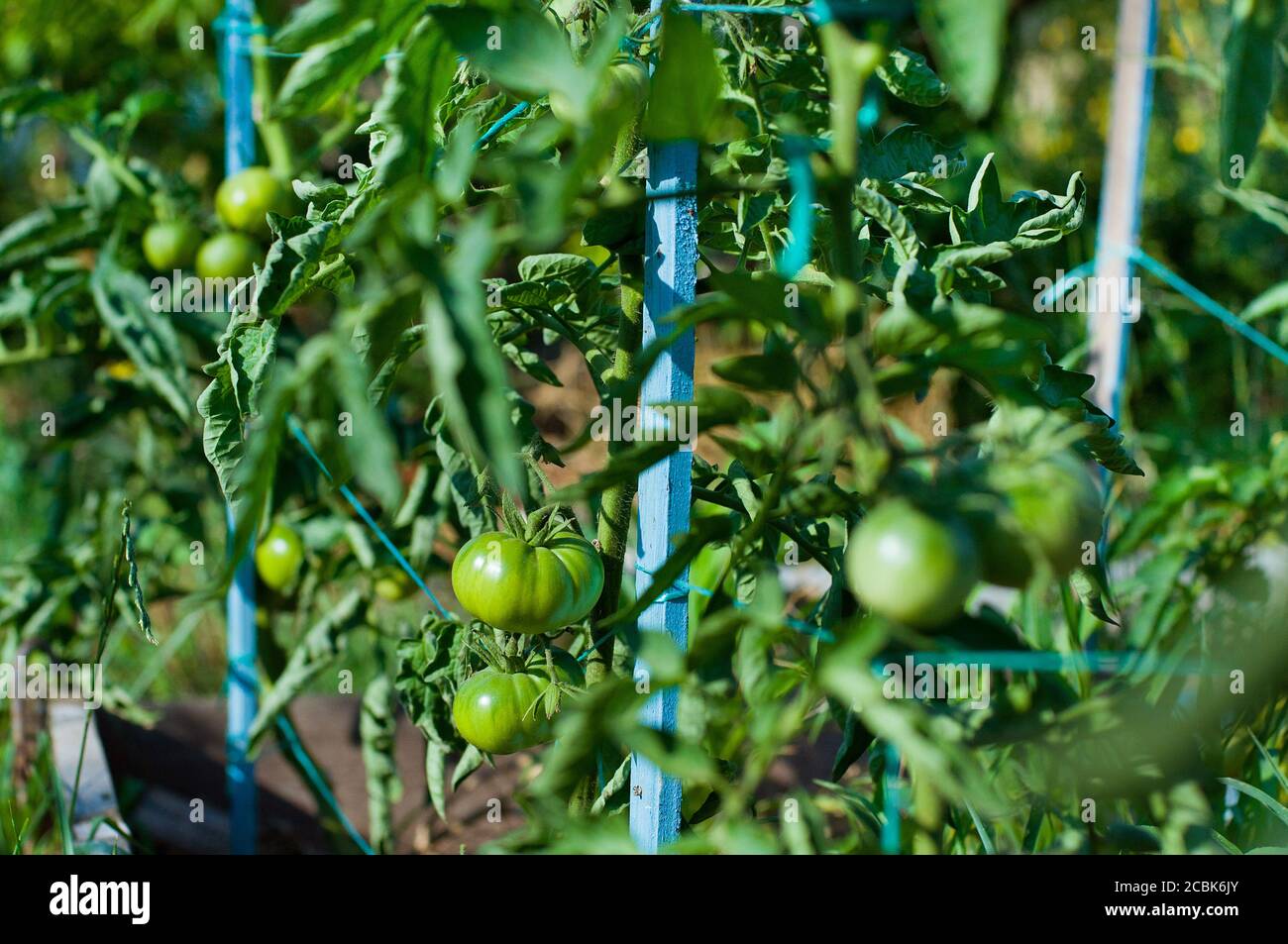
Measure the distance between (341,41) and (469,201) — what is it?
290 mm

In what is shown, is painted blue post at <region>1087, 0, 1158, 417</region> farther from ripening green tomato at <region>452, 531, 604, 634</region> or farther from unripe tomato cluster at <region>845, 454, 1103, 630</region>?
unripe tomato cluster at <region>845, 454, 1103, 630</region>

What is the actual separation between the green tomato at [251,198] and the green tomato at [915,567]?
1048 mm

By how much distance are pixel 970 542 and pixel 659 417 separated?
0.32 m

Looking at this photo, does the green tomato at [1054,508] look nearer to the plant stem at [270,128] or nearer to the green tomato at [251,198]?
the green tomato at [251,198]

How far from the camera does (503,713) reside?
33.1 inches

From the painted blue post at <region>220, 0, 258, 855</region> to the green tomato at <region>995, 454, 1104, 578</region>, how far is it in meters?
1.12

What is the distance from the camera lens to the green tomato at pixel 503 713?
84cm

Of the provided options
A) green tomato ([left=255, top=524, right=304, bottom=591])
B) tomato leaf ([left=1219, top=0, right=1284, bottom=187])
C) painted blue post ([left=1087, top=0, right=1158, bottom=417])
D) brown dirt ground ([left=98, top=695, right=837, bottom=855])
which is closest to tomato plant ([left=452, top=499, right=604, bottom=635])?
tomato leaf ([left=1219, top=0, right=1284, bottom=187])

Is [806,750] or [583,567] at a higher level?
[583,567]

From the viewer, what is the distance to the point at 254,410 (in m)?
0.77

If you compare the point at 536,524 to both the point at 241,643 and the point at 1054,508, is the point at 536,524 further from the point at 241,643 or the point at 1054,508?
the point at 241,643

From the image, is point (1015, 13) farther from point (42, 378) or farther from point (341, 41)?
point (341, 41)

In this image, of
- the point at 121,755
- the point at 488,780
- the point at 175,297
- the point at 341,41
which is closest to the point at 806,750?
the point at 488,780

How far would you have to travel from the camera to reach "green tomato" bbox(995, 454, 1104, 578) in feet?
1.57
